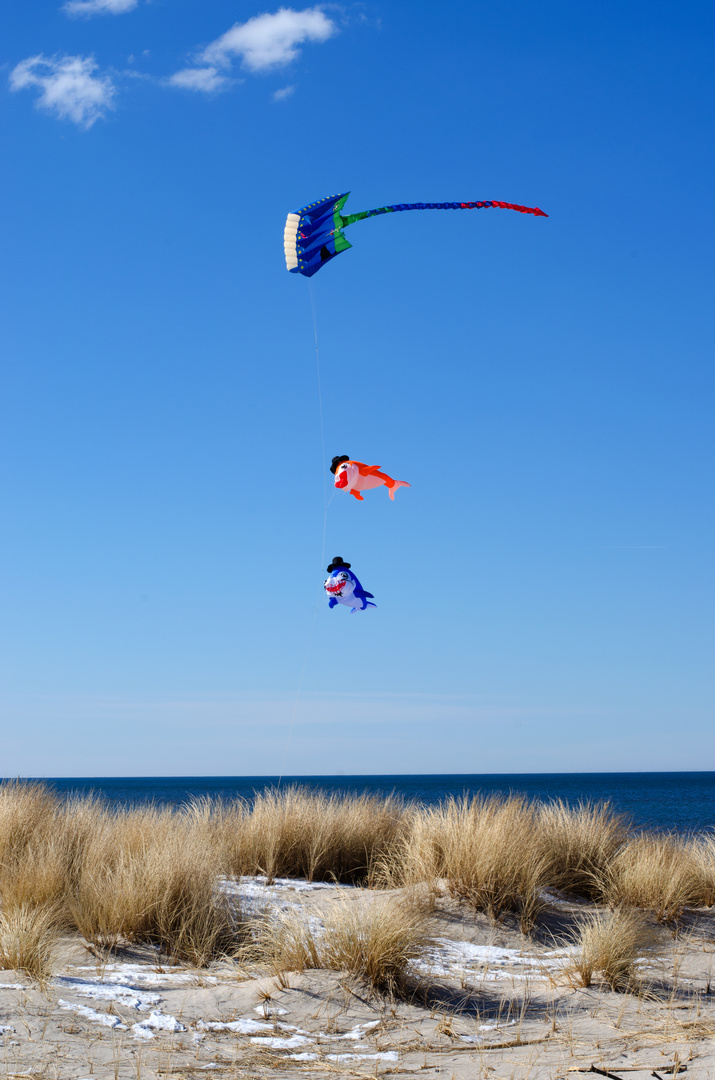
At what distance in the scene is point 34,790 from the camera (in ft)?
33.8

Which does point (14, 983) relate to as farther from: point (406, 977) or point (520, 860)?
point (520, 860)

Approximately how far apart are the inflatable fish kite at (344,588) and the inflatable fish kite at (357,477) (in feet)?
2.19

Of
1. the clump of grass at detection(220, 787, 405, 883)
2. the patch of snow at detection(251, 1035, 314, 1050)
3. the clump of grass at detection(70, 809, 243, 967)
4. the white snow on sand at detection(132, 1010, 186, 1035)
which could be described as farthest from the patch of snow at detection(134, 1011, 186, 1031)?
the clump of grass at detection(220, 787, 405, 883)

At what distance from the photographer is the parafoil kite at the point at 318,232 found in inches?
280

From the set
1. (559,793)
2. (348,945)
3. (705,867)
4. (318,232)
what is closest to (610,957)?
(348,945)

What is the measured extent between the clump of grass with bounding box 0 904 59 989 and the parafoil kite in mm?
5485

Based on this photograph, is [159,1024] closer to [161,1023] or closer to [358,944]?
[161,1023]

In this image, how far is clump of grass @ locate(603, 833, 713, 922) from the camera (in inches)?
331

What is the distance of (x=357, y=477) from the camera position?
687 cm

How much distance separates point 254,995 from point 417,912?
4.92 ft

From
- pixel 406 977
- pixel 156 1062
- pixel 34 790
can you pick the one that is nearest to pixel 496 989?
pixel 406 977

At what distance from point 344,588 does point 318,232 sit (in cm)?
314

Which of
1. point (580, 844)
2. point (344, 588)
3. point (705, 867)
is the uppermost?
point (344, 588)

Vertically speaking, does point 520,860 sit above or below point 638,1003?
above
